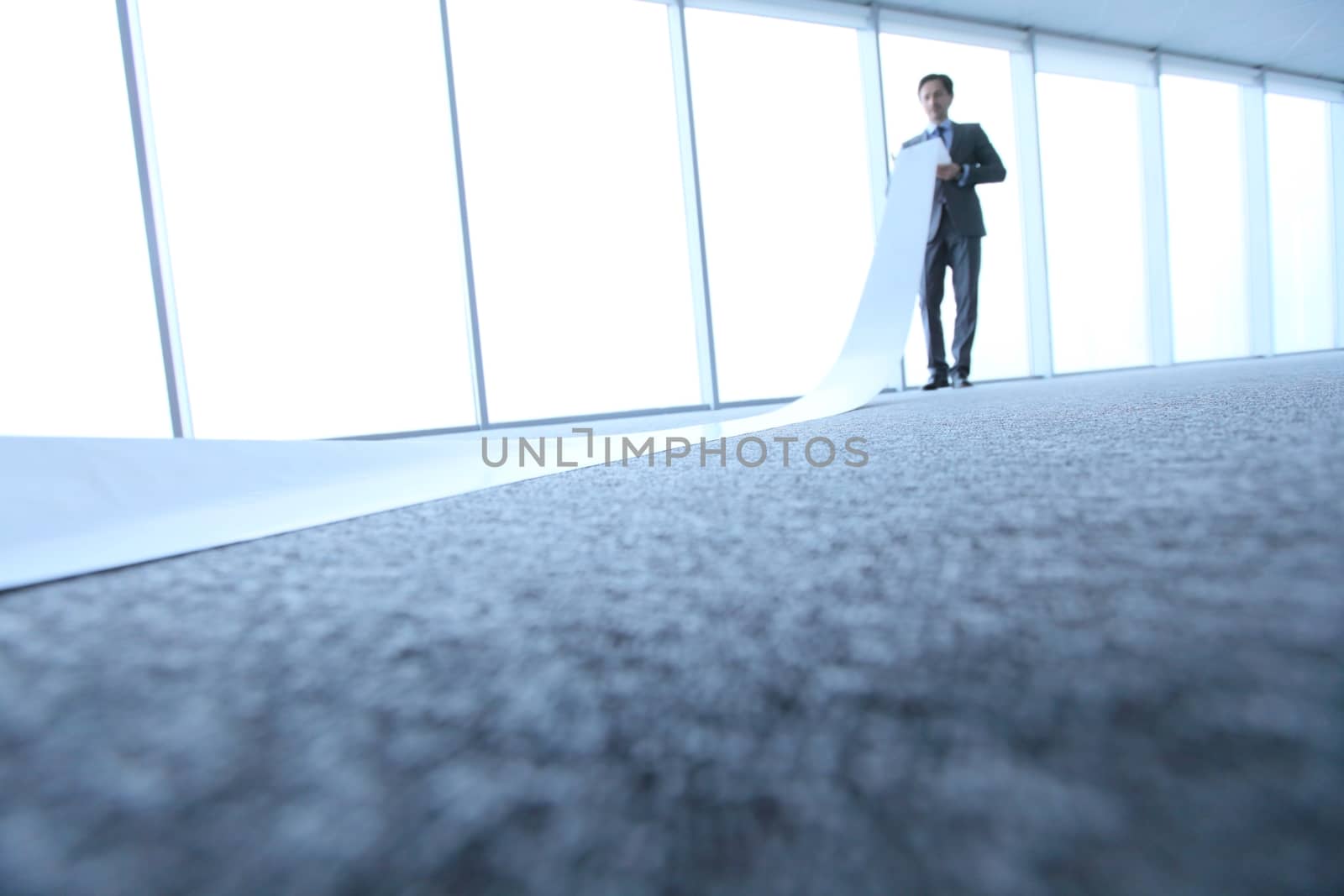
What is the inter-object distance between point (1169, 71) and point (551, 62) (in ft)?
14.9

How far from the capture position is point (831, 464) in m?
0.50

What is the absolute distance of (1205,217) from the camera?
5.01 metres

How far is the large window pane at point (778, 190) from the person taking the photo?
365 centimetres

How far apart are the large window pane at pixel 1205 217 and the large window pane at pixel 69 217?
5.99 metres

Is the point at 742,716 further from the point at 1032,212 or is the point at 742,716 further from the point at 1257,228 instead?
the point at 1257,228

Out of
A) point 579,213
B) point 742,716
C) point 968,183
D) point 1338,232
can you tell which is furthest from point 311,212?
point 1338,232

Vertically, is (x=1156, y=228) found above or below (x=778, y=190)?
below

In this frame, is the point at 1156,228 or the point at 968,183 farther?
the point at 1156,228

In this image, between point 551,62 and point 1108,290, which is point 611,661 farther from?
point 1108,290

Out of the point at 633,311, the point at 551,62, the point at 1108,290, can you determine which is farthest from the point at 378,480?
the point at 1108,290

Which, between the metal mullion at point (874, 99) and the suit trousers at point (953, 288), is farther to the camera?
the metal mullion at point (874, 99)

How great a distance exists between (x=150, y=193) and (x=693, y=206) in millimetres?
2290

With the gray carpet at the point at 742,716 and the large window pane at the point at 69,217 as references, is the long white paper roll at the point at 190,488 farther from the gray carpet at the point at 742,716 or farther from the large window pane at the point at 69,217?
the large window pane at the point at 69,217

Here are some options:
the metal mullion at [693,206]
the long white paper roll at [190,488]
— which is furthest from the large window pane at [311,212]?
the long white paper roll at [190,488]
